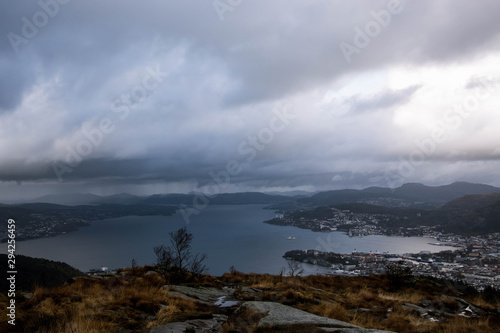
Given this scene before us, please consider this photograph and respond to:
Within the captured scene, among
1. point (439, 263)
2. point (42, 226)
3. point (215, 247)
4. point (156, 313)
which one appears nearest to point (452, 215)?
point (439, 263)

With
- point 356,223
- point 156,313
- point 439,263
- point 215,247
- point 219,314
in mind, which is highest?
point 156,313

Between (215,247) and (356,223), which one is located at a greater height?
(356,223)

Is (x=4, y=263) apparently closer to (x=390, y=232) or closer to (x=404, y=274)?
(x=404, y=274)

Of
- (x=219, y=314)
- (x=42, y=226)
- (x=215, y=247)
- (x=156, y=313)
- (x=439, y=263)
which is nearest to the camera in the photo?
(x=156, y=313)

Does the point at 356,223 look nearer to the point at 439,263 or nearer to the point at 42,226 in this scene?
the point at 439,263

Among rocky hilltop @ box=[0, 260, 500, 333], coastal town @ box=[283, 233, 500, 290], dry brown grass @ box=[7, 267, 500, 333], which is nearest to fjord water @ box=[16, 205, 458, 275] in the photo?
coastal town @ box=[283, 233, 500, 290]

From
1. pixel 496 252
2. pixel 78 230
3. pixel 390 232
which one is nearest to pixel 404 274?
pixel 496 252

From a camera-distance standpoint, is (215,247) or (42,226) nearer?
(215,247)

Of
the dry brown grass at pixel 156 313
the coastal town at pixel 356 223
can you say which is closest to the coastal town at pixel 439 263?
the dry brown grass at pixel 156 313

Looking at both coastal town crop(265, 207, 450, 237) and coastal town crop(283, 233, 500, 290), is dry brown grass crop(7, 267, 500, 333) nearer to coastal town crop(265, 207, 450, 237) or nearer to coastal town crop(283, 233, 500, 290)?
coastal town crop(283, 233, 500, 290)
